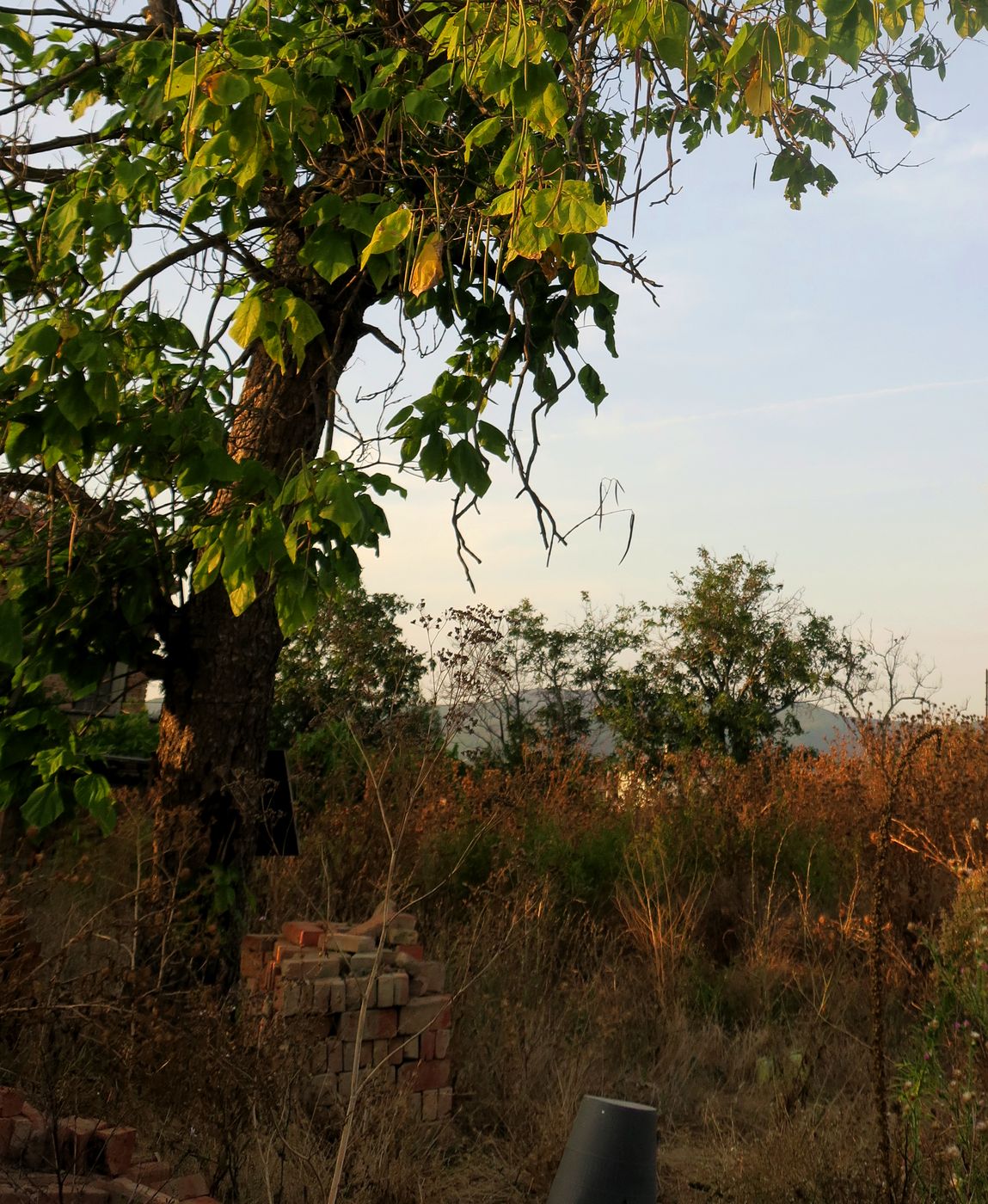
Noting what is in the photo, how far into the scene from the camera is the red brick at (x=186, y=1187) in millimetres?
3162

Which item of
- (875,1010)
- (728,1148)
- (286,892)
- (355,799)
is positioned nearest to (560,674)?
(355,799)

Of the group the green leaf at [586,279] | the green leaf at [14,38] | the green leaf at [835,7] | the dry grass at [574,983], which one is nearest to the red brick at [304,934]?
the dry grass at [574,983]

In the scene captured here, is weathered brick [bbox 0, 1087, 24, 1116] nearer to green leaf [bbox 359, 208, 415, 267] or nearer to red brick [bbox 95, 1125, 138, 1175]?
red brick [bbox 95, 1125, 138, 1175]

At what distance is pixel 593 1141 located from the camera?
3.28m

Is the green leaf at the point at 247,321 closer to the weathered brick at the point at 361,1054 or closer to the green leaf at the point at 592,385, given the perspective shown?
the green leaf at the point at 592,385

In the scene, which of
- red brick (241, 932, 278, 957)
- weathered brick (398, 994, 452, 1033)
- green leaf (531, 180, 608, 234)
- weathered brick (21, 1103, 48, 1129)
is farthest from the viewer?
red brick (241, 932, 278, 957)

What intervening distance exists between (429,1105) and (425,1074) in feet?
0.39

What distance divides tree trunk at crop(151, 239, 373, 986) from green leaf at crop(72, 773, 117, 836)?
478 mm

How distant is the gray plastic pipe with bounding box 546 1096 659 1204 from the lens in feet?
10.6

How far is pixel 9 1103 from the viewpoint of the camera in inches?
127

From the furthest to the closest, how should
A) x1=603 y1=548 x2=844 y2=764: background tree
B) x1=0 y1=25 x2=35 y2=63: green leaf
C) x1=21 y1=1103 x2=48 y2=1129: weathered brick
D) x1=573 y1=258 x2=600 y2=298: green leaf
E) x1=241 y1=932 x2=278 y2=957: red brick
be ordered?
1. x1=603 y1=548 x2=844 y2=764: background tree
2. x1=241 y1=932 x2=278 y2=957: red brick
3. x1=0 y1=25 x2=35 y2=63: green leaf
4. x1=21 y1=1103 x2=48 y2=1129: weathered brick
5. x1=573 y1=258 x2=600 y2=298: green leaf

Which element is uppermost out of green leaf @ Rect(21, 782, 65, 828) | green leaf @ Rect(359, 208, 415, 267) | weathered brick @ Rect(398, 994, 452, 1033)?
green leaf @ Rect(359, 208, 415, 267)

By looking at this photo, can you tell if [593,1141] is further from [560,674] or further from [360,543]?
[560,674]

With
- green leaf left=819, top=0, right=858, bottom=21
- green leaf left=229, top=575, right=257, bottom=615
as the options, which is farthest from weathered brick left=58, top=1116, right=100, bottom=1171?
green leaf left=819, top=0, right=858, bottom=21
